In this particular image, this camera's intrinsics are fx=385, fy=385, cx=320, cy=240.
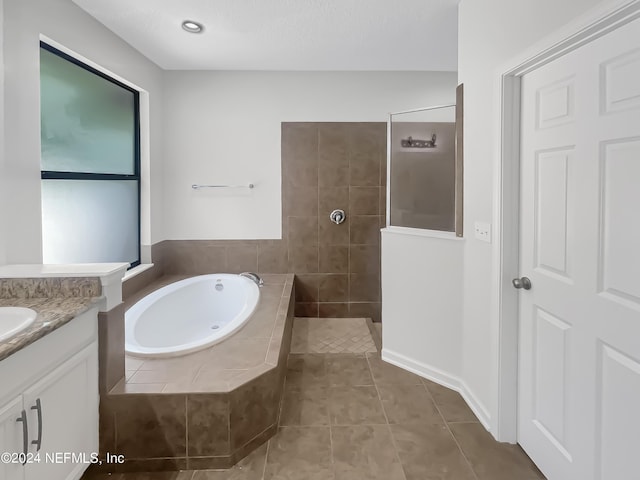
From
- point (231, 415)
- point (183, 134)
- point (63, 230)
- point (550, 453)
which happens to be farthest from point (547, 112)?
point (183, 134)

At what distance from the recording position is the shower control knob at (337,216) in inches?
→ 152

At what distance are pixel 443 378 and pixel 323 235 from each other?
72.1 inches

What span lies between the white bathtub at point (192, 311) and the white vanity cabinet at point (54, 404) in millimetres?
710

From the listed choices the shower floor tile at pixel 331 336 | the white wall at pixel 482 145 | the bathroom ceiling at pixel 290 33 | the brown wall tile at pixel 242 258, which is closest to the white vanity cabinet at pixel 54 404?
the shower floor tile at pixel 331 336

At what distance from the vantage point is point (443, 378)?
8.41ft

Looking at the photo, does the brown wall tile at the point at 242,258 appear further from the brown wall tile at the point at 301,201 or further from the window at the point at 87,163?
the window at the point at 87,163

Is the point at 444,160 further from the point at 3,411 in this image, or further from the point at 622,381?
the point at 3,411

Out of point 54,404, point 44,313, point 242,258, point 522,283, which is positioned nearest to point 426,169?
point 522,283

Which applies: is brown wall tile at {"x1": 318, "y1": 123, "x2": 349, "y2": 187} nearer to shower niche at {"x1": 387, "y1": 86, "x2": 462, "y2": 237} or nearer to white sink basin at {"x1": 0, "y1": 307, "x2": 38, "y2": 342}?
shower niche at {"x1": 387, "y1": 86, "x2": 462, "y2": 237}

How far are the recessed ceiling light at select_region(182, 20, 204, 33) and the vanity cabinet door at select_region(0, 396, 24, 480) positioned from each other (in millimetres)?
2483

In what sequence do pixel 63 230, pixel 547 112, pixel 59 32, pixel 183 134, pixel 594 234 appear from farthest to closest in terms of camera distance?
1. pixel 183 134
2. pixel 63 230
3. pixel 59 32
4. pixel 547 112
5. pixel 594 234

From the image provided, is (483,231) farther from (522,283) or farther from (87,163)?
(87,163)

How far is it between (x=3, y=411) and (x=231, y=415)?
2.80 feet

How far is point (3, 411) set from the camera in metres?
1.18
